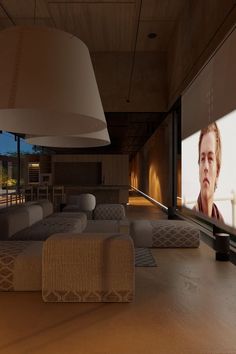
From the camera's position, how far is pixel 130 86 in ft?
33.7

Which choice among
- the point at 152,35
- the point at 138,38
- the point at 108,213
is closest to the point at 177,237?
the point at 108,213

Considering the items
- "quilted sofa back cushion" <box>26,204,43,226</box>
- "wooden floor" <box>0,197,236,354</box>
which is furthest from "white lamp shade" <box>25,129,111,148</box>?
"quilted sofa back cushion" <box>26,204,43,226</box>

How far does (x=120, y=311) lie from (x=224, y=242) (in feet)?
7.52

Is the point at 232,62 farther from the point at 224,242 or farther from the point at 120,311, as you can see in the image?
the point at 120,311

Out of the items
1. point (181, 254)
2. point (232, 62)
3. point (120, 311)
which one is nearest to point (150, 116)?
point (232, 62)

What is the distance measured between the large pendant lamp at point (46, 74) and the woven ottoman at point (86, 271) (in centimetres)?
146

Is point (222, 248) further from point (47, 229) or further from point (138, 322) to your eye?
point (47, 229)

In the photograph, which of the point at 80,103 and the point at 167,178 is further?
the point at 167,178

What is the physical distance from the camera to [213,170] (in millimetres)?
6730

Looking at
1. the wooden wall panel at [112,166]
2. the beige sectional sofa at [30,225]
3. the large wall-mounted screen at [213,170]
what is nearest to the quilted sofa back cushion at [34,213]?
the beige sectional sofa at [30,225]

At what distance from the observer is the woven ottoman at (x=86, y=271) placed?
2928mm

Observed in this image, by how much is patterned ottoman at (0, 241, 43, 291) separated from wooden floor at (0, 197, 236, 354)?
10cm

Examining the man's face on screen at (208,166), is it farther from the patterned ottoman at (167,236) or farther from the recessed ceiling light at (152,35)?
the recessed ceiling light at (152,35)

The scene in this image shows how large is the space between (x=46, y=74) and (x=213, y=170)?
5.59m
